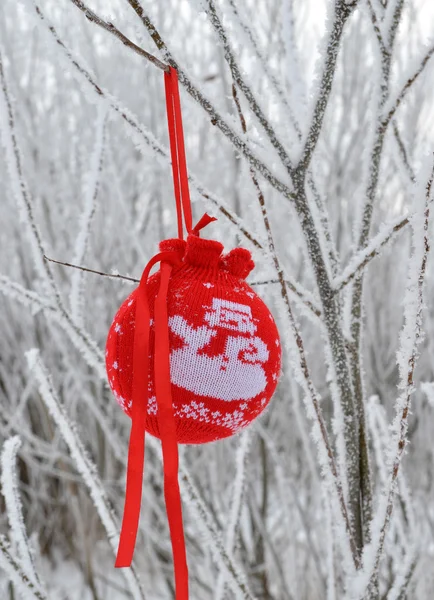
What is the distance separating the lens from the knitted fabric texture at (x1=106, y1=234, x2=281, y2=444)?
20.3 inches

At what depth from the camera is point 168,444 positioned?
0.47m

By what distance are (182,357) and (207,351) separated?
0.02 m

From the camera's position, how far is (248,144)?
1.77ft

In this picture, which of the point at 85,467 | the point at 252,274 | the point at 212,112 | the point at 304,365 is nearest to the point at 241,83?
the point at 212,112

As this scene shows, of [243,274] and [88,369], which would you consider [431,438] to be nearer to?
[88,369]

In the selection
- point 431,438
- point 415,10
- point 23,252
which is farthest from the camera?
point 23,252

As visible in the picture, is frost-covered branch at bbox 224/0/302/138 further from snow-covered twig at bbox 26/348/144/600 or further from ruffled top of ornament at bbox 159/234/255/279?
snow-covered twig at bbox 26/348/144/600

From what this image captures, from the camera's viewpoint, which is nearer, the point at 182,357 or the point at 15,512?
the point at 182,357

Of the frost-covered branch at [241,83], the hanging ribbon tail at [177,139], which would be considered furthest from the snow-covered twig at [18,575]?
the frost-covered branch at [241,83]

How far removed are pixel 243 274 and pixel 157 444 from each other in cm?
32

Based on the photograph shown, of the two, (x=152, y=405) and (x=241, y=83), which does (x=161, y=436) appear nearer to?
(x=152, y=405)

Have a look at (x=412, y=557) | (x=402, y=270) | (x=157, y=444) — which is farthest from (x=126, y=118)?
(x=402, y=270)

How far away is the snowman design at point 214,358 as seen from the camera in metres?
0.52

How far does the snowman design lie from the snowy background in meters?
0.07
